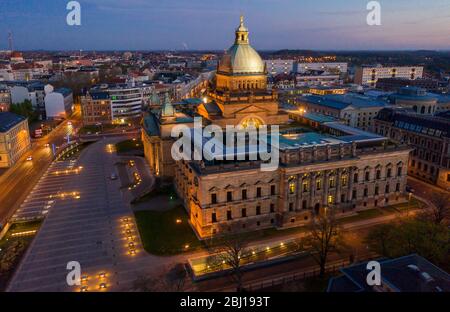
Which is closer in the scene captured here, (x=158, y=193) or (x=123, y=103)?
(x=158, y=193)


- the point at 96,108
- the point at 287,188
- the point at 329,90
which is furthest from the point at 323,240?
the point at 96,108

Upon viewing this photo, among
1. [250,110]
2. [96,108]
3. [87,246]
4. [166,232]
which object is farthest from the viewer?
[96,108]

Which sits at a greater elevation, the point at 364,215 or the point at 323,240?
the point at 323,240

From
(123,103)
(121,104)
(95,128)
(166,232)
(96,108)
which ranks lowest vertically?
(166,232)

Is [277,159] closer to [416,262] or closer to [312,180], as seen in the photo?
[312,180]

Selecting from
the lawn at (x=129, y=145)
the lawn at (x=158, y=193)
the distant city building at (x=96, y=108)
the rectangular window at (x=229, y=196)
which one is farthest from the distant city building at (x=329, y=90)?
the rectangular window at (x=229, y=196)

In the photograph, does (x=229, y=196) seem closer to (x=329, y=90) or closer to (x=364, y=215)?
(x=364, y=215)

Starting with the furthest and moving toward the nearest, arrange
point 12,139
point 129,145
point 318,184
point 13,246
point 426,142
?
point 129,145
point 12,139
point 426,142
point 318,184
point 13,246
